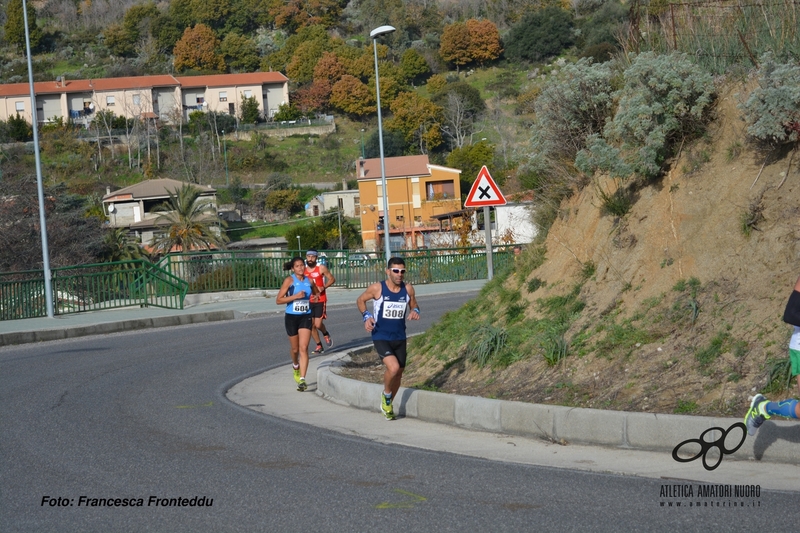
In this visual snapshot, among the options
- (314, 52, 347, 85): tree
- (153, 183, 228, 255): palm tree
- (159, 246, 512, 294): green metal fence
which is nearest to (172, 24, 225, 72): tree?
Result: (314, 52, 347, 85): tree

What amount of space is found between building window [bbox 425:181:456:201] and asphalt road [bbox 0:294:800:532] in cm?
6429

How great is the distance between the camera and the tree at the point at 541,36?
113 m

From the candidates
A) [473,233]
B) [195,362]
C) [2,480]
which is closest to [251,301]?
[195,362]

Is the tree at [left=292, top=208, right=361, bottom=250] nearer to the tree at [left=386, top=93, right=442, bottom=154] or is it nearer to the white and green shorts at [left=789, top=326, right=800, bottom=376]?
the tree at [left=386, top=93, right=442, bottom=154]

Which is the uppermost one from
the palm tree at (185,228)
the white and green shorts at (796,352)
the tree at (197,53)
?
the tree at (197,53)

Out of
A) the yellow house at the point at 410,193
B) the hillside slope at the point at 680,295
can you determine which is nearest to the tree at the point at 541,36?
the yellow house at the point at 410,193

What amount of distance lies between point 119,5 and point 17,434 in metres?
162

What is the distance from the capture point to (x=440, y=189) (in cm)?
7581

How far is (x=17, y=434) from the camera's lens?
921cm

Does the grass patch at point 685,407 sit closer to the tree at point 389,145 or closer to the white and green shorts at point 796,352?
the white and green shorts at point 796,352

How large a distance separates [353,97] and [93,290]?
85351 mm

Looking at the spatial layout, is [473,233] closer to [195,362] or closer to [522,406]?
[195,362]

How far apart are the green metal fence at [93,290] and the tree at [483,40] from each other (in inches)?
3837

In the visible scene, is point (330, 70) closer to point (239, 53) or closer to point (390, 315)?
point (239, 53)
